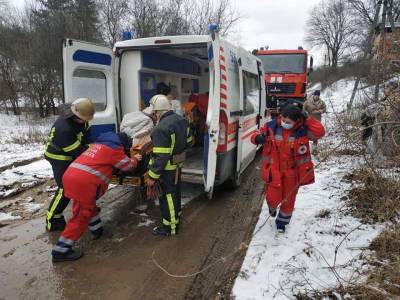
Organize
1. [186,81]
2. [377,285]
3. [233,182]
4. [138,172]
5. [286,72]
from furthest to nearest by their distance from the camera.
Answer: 1. [286,72]
2. [186,81]
3. [233,182]
4. [138,172]
5. [377,285]

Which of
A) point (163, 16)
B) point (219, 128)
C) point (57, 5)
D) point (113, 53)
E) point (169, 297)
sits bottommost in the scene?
point (169, 297)

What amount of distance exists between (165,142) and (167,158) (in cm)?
19

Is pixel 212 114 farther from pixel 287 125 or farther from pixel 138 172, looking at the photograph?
pixel 138 172

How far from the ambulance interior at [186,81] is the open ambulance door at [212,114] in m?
0.42

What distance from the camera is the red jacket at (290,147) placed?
3.83 m

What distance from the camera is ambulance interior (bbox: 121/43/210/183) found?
5.48m

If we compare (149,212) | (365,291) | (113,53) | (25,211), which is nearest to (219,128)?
(149,212)

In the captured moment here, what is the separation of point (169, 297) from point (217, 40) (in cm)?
303

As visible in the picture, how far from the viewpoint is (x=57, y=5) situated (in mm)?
24094

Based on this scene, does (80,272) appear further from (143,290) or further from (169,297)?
(169,297)

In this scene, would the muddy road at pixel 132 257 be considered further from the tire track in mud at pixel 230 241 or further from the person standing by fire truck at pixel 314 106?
the person standing by fire truck at pixel 314 106

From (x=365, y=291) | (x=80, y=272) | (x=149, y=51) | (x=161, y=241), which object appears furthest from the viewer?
(x=149, y=51)

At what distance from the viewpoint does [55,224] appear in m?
4.36

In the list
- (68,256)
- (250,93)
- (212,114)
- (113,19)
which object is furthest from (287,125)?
(113,19)
